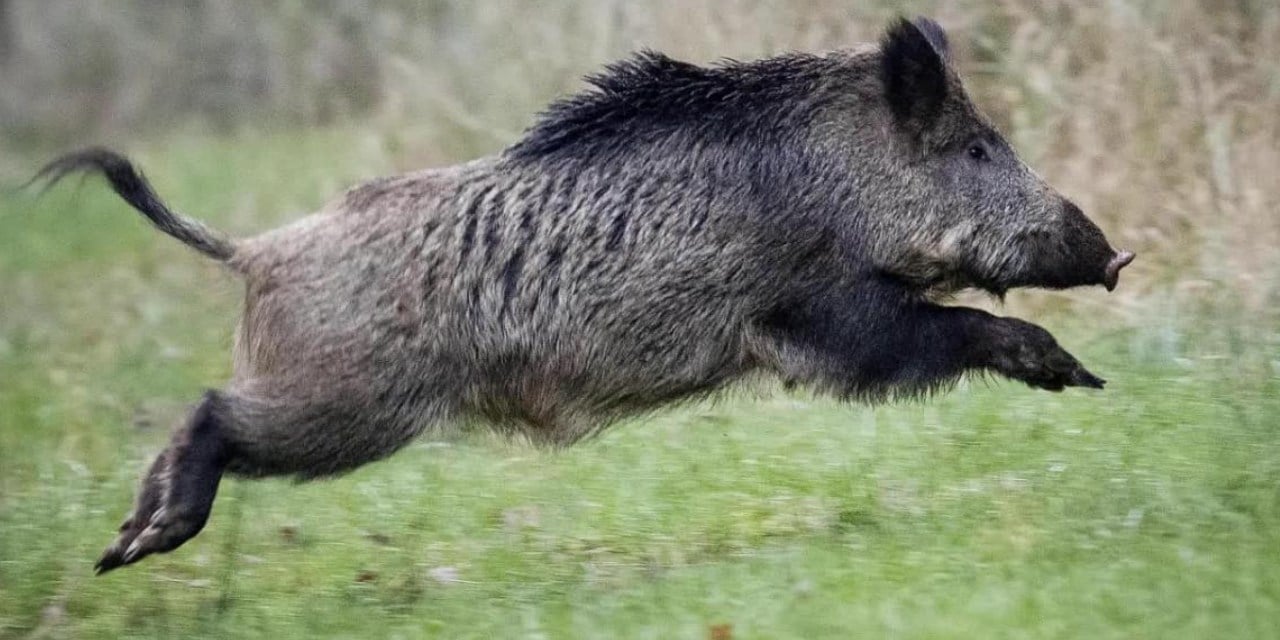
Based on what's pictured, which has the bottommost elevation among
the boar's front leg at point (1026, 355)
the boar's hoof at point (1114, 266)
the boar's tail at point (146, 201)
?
the boar's front leg at point (1026, 355)

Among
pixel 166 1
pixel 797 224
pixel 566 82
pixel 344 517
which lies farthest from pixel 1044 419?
pixel 166 1

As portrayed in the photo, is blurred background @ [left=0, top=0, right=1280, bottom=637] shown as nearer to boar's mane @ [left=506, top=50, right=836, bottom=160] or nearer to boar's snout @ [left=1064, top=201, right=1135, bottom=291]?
boar's snout @ [left=1064, top=201, right=1135, bottom=291]

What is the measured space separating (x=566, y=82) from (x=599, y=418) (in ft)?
19.3

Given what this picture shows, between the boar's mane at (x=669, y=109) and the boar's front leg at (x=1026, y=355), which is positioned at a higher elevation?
the boar's mane at (x=669, y=109)

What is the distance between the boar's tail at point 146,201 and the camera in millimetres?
5418

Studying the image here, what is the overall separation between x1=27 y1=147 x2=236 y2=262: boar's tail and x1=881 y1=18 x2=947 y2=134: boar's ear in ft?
6.82

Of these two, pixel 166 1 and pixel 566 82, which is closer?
pixel 566 82

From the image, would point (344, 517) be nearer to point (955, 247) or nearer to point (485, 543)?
point (485, 543)

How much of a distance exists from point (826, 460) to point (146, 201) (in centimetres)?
237

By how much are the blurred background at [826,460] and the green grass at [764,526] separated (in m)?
0.01

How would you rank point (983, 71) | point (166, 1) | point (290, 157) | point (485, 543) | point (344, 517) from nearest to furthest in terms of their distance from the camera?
point (485, 543) → point (344, 517) → point (983, 71) → point (290, 157) → point (166, 1)

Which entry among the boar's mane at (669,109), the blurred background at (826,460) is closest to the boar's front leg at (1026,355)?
the blurred background at (826,460)

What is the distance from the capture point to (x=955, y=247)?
216 inches

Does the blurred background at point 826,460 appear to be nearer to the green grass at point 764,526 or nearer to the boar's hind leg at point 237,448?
the green grass at point 764,526
